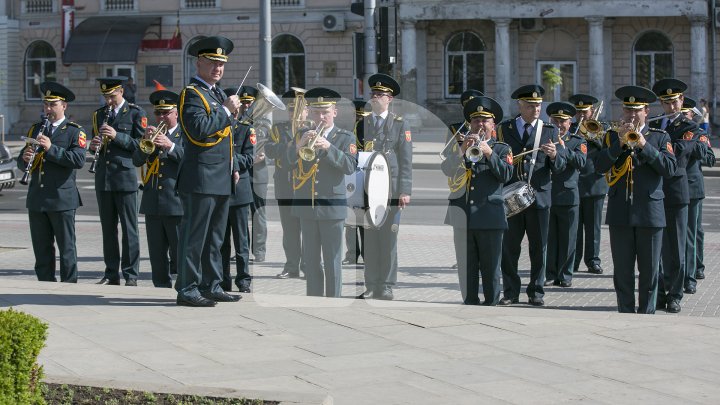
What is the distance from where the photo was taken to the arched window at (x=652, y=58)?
1676 inches

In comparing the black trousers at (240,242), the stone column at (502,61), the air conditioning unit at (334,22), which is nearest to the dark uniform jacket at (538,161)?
the black trousers at (240,242)

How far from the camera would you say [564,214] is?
1323 cm

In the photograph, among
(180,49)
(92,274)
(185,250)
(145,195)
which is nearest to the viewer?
(185,250)

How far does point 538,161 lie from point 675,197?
51.3 inches

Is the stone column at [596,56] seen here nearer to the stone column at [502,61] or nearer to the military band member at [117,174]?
the stone column at [502,61]

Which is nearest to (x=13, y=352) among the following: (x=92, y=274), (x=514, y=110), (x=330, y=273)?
(x=330, y=273)

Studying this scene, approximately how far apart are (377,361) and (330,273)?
300 centimetres

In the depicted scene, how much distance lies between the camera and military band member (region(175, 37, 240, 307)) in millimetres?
9844

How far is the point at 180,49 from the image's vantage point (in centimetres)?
4606

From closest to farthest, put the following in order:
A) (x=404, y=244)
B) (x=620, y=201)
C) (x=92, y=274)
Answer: (x=620, y=201), (x=92, y=274), (x=404, y=244)

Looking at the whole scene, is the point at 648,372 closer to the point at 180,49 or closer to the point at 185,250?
the point at 185,250

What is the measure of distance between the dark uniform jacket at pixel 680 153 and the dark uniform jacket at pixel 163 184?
4.39 metres

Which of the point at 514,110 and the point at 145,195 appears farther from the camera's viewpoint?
the point at 514,110

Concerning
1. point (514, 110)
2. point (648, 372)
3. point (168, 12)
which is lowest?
point (648, 372)
